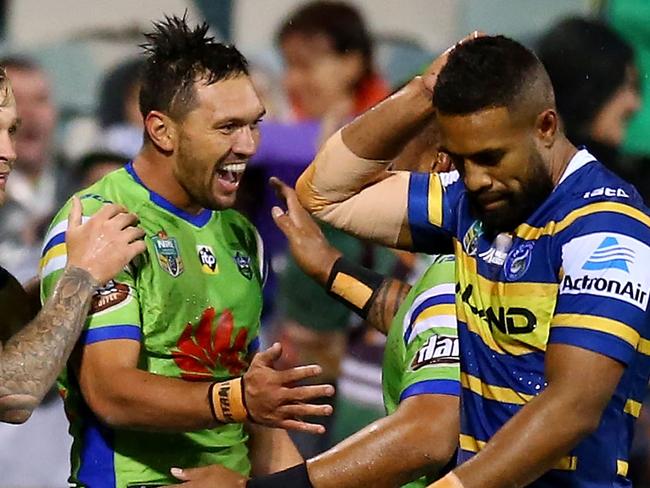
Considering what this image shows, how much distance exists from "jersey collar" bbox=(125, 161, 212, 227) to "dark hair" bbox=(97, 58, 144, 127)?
3709mm

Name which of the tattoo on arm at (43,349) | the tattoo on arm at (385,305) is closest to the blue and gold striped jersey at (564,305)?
the tattoo on arm at (385,305)

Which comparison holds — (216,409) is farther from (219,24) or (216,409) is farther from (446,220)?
(219,24)

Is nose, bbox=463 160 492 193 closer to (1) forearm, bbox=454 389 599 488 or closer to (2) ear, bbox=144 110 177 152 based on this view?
(1) forearm, bbox=454 389 599 488

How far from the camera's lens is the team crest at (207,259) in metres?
4.97

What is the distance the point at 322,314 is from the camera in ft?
26.5

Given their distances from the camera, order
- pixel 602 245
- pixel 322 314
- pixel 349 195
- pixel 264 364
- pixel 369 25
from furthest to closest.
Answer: pixel 369 25, pixel 322 314, pixel 349 195, pixel 264 364, pixel 602 245

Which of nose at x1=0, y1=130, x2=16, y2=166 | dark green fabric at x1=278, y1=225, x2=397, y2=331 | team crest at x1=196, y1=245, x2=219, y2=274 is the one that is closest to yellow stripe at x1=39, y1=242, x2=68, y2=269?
nose at x1=0, y1=130, x2=16, y2=166

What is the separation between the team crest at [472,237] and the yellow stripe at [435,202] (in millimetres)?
275

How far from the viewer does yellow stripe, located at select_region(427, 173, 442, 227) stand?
453 cm

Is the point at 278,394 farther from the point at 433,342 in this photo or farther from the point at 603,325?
the point at 603,325

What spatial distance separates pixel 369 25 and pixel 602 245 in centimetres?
515

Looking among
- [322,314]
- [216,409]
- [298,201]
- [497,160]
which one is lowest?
[322,314]

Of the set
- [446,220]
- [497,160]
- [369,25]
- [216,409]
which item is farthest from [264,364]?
[369,25]

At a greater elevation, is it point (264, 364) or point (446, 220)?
point (446, 220)
